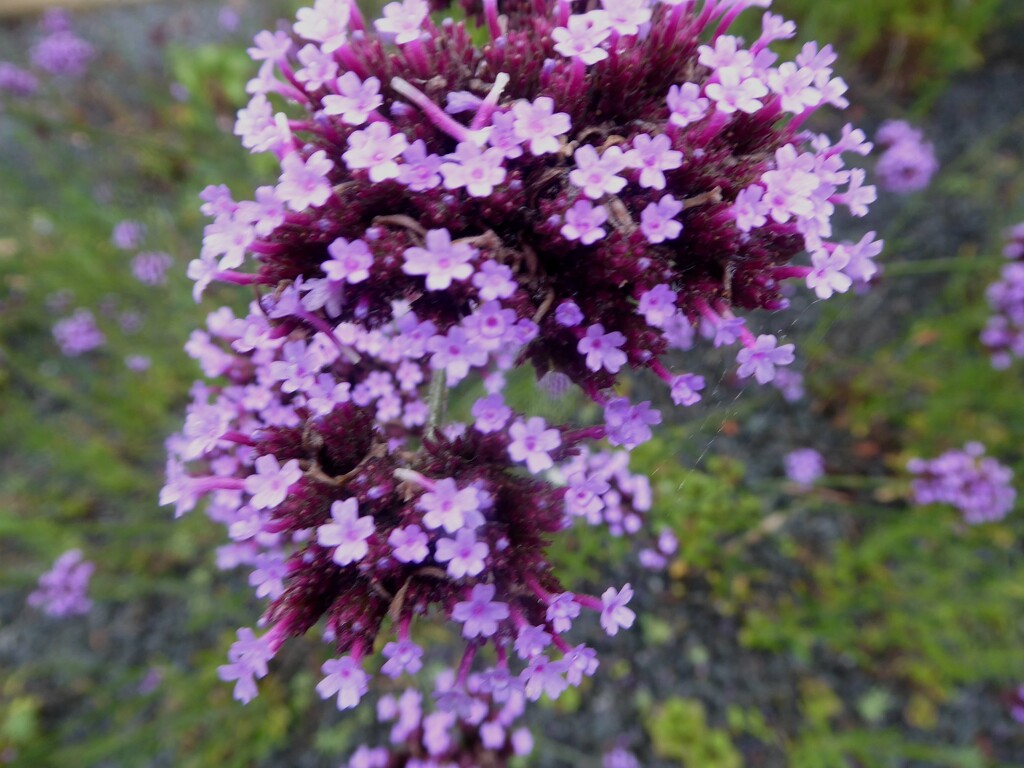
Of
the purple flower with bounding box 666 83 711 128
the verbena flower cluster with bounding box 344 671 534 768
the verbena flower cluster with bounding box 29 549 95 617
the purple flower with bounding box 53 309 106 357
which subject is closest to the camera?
the purple flower with bounding box 666 83 711 128

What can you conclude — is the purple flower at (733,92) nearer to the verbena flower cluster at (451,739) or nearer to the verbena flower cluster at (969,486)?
the verbena flower cluster at (451,739)

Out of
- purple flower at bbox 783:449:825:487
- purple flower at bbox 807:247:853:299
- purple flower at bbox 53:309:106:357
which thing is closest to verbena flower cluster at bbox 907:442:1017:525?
purple flower at bbox 783:449:825:487

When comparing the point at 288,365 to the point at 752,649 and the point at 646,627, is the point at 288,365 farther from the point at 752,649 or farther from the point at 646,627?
the point at 752,649

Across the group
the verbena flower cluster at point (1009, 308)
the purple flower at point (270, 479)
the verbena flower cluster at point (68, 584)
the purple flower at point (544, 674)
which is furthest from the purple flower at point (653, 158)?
the verbena flower cluster at point (68, 584)

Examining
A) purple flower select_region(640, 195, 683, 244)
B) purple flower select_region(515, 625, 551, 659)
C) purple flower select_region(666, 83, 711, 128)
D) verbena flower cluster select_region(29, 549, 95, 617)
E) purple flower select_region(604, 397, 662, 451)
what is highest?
purple flower select_region(666, 83, 711, 128)

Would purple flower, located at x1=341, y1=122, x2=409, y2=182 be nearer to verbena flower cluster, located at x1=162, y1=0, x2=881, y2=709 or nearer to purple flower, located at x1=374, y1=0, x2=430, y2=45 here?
verbena flower cluster, located at x1=162, y1=0, x2=881, y2=709

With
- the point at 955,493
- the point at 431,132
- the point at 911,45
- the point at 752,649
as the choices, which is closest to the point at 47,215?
the point at 431,132
